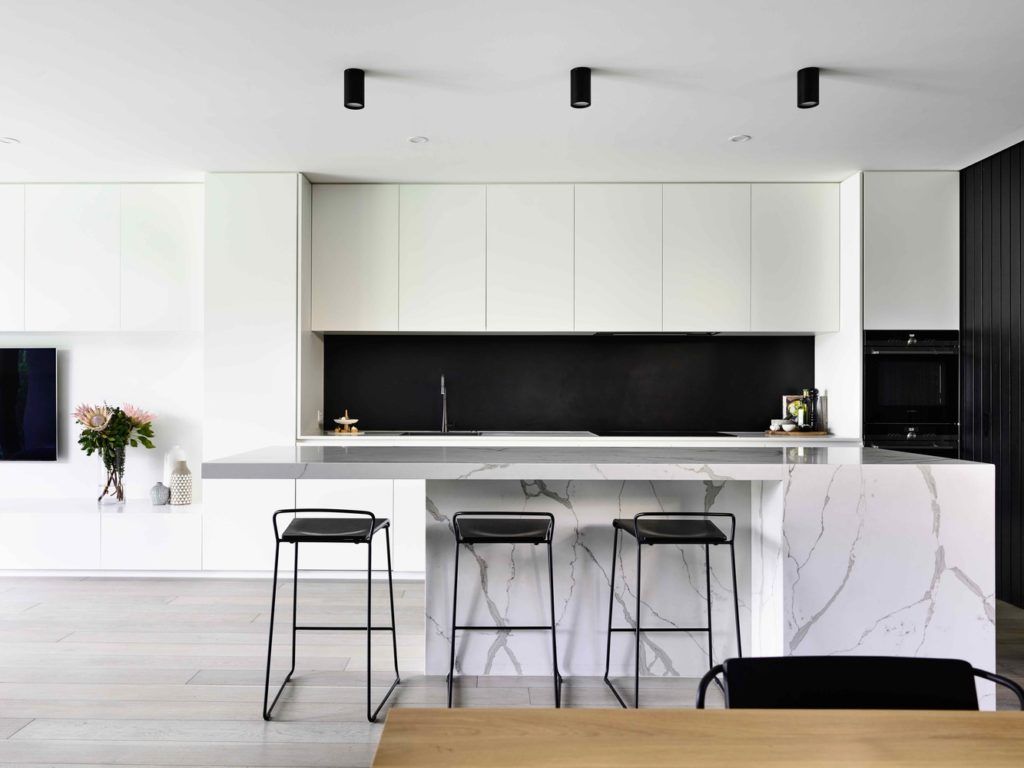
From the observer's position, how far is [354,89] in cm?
310

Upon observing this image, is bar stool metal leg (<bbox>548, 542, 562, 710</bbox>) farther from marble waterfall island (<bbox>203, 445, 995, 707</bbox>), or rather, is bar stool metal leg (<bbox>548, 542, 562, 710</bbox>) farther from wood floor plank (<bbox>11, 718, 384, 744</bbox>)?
wood floor plank (<bbox>11, 718, 384, 744</bbox>)

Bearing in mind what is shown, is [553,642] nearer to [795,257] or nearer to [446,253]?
[446,253]

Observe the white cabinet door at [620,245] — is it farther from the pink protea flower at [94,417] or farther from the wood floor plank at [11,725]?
the wood floor plank at [11,725]

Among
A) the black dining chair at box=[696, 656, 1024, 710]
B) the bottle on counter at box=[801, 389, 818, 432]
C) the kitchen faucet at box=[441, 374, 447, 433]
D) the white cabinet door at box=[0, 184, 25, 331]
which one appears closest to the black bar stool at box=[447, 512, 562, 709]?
the black dining chair at box=[696, 656, 1024, 710]

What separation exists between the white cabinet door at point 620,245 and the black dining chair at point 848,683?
3587mm

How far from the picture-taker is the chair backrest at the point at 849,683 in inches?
52.3

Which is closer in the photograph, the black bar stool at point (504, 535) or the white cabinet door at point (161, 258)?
the black bar stool at point (504, 535)

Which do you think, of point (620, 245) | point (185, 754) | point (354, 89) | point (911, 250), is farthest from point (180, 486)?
point (911, 250)

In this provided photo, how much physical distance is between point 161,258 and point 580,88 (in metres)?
3.21

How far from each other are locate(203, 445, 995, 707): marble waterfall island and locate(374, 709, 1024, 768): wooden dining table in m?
1.42

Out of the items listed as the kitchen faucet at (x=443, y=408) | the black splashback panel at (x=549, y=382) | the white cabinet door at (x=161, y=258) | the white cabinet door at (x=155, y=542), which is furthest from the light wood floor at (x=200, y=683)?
the white cabinet door at (x=161, y=258)

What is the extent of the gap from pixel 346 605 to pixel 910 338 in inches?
149

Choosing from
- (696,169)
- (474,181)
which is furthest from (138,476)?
(696,169)

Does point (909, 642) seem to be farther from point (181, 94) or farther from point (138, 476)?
point (138, 476)
